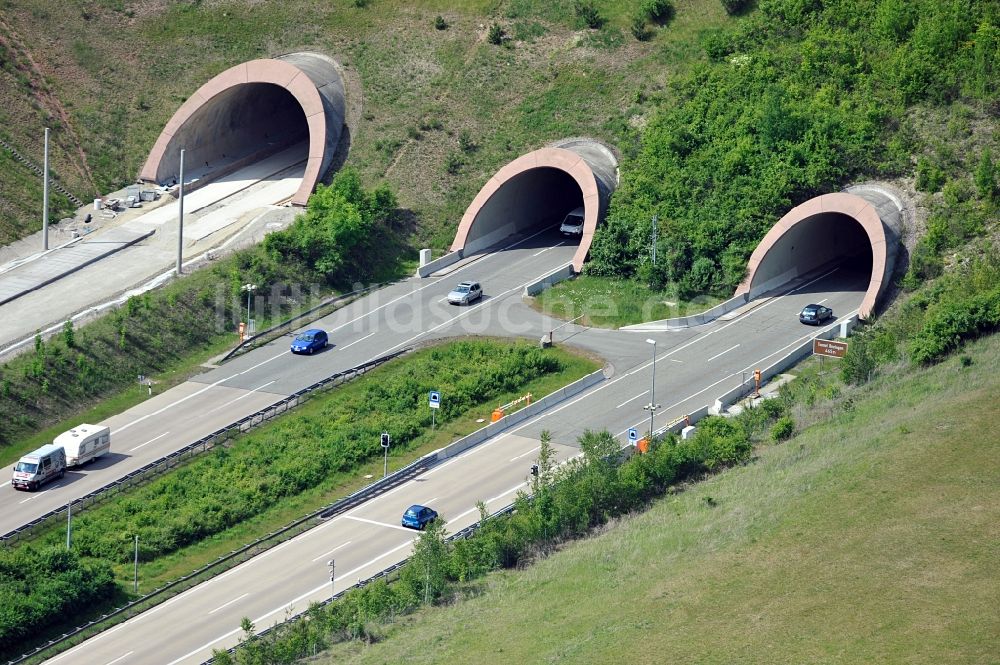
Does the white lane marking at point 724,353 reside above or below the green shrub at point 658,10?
below

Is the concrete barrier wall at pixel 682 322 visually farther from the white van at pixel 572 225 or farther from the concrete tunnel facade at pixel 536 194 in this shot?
the white van at pixel 572 225

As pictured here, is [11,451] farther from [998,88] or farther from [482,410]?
[998,88]

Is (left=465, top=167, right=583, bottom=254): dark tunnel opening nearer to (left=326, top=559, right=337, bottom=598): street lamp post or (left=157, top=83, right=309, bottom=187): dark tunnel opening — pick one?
(left=157, top=83, right=309, bottom=187): dark tunnel opening

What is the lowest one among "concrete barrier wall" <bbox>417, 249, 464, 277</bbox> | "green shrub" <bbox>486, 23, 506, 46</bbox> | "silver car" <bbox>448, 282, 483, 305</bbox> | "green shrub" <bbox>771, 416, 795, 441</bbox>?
"green shrub" <bbox>771, 416, 795, 441</bbox>

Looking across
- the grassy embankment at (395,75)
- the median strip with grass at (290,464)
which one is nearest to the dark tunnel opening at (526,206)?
the grassy embankment at (395,75)

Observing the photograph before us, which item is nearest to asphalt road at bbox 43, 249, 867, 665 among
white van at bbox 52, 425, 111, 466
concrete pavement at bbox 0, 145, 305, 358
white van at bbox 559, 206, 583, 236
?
white van at bbox 559, 206, 583, 236

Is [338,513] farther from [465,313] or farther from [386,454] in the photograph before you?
[465,313]
